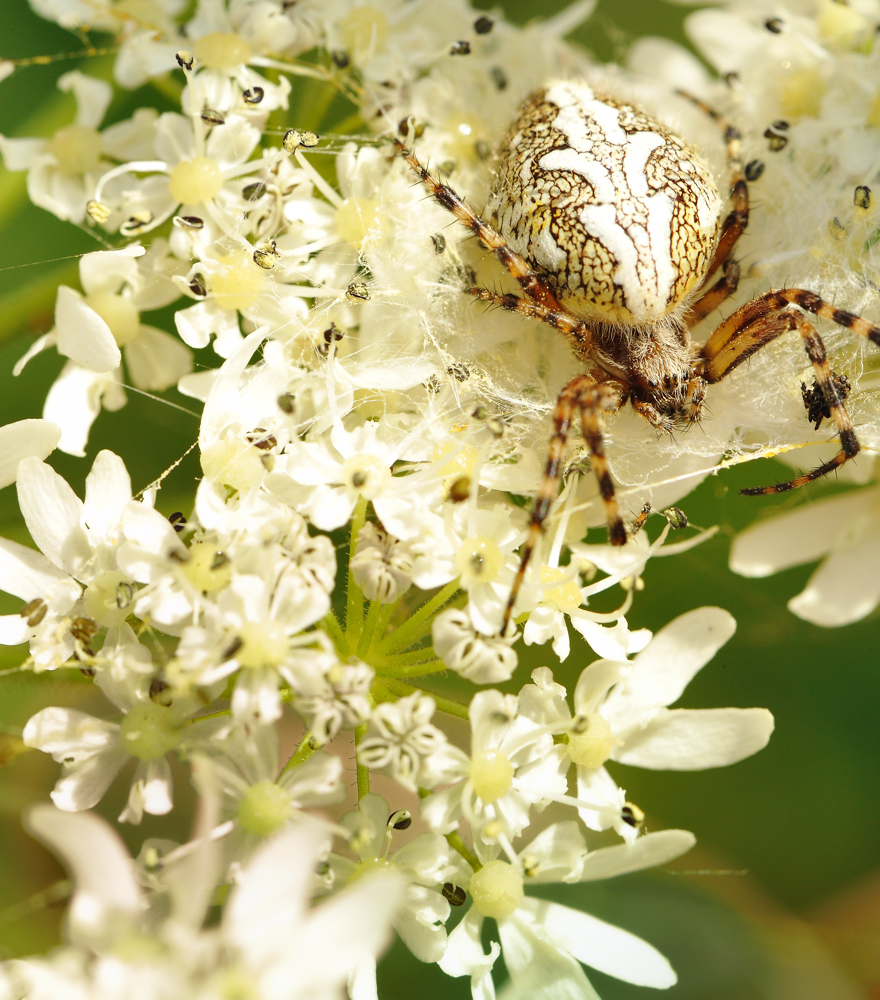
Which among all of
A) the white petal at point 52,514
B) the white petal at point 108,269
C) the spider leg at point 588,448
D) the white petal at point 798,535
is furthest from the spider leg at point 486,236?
the white petal at point 52,514

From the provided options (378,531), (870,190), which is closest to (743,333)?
(870,190)

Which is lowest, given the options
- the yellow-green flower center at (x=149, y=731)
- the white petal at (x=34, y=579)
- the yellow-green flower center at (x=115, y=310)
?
the yellow-green flower center at (x=149, y=731)

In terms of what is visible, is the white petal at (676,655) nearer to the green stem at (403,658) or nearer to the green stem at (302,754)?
the green stem at (403,658)

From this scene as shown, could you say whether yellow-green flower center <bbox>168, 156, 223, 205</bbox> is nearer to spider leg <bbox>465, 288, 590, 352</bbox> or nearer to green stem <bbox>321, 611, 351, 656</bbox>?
spider leg <bbox>465, 288, 590, 352</bbox>

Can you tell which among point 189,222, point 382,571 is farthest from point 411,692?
point 189,222

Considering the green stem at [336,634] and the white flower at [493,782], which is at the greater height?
the green stem at [336,634]

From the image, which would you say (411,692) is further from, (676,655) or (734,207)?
(734,207)
